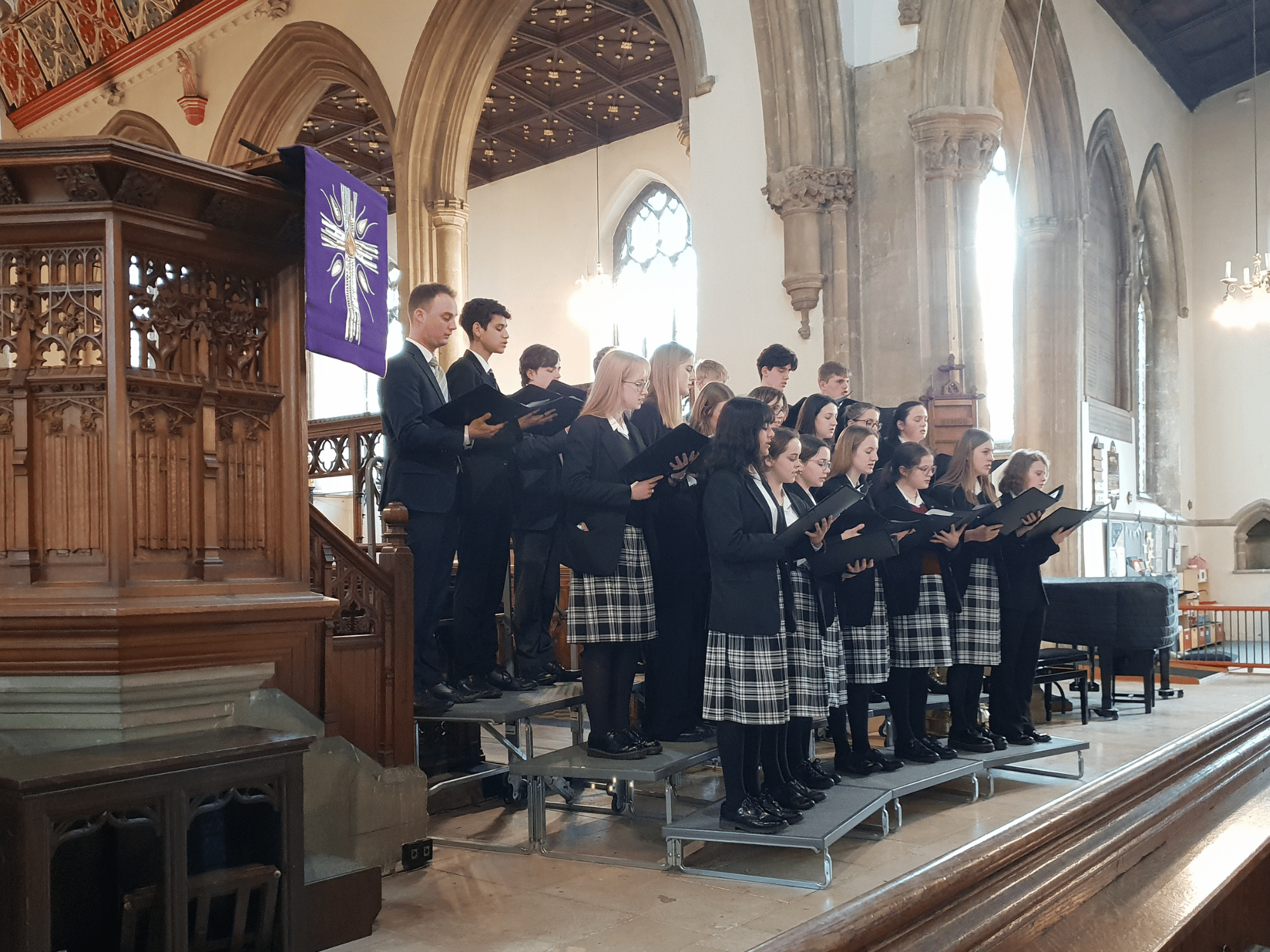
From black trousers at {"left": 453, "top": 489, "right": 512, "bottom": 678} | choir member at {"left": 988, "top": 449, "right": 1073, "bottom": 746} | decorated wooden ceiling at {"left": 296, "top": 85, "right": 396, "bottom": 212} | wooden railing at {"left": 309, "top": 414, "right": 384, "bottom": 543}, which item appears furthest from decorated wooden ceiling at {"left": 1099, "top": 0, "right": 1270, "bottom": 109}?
black trousers at {"left": 453, "top": 489, "right": 512, "bottom": 678}

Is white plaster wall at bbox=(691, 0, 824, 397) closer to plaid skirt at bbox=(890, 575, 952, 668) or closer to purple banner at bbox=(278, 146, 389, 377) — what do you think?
plaid skirt at bbox=(890, 575, 952, 668)

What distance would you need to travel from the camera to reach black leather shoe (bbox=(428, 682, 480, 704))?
158 inches

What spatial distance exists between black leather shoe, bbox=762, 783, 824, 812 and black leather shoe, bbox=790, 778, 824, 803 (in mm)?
17

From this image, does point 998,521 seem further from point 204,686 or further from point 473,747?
point 204,686

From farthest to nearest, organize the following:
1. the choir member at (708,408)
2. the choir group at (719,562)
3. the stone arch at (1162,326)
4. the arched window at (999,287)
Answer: the stone arch at (1162,326), the arched window at (999,287), the choir member at (708,408), the choir group at (719,562)

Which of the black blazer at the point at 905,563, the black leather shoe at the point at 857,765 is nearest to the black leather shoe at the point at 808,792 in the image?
the black leather shoe at the point at 857,765

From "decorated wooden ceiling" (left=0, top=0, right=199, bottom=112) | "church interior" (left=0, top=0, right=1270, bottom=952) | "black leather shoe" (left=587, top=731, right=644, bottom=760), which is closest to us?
"church interior" (left=0, top=0, right=1270, bottom=952)

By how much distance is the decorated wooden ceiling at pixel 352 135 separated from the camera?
14.0 m

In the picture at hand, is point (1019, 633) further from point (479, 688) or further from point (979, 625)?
point (479, 688)

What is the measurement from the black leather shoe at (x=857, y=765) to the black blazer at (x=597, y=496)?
3.62ft

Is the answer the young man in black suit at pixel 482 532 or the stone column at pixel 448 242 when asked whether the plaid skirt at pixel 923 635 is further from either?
the stone column at pixel 448 242

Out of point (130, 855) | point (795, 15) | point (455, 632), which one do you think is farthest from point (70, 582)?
point (795, 15)

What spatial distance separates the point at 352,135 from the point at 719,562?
1310 centimetres

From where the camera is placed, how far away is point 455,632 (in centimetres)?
436
